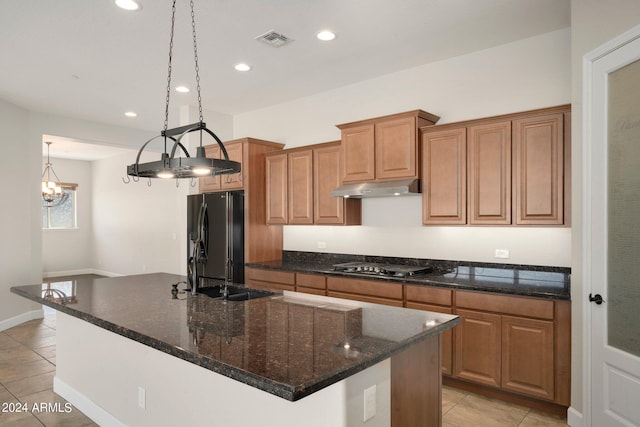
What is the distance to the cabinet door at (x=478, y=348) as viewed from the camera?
3086 mm

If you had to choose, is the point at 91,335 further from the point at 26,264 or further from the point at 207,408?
the point at 26,264

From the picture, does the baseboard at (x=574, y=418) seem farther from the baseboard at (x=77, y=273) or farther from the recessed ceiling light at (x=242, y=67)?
the baseboard at (x=77, y=273)

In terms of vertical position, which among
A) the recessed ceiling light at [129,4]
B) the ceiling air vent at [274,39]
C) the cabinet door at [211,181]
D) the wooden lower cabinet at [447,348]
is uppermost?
the recessed ceiling light at [129,4]

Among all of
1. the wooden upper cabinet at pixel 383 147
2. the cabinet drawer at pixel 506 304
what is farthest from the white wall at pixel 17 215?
the cabinet drawer at pixel 506 304

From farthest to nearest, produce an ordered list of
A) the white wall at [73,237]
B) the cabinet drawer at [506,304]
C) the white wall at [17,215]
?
the white wall at [73,237] → the white wall at [17,215] → the cabinet drawer at [506,304]

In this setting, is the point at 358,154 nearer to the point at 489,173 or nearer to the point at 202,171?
the point at 489,173

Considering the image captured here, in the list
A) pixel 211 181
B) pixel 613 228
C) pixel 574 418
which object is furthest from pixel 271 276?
pixel 613 228

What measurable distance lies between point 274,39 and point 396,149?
144 centimetres

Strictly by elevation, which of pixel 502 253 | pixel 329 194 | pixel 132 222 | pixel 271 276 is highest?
pixel 329 194

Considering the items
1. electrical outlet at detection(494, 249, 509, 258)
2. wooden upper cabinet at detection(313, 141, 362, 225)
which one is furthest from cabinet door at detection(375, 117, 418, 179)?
electrical outlet at detection(494, 249, 509, 258)

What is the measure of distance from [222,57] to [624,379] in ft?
12.8

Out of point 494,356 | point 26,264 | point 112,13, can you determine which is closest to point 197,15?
point 112,13

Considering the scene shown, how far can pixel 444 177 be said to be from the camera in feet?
11.8

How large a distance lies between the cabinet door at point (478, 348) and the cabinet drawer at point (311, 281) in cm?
137
